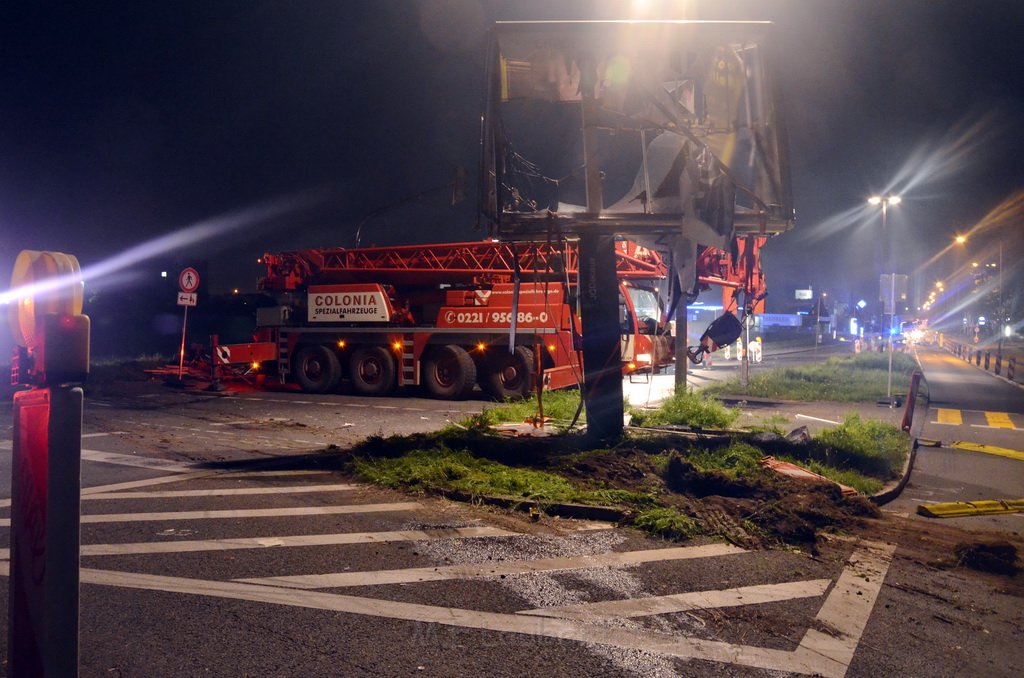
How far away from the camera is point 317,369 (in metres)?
20.7

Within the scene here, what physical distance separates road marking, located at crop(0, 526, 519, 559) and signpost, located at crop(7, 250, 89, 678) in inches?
152

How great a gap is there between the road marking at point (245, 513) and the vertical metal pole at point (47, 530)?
16.2ft

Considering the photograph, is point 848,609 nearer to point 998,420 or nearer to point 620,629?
point 620,629

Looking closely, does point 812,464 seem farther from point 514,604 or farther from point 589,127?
point 514,604

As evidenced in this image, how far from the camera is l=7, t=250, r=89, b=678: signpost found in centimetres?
232

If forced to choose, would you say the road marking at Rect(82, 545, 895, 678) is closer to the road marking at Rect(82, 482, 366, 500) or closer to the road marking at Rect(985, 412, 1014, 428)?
the road marking at Rect(82, 482, 366, 500)

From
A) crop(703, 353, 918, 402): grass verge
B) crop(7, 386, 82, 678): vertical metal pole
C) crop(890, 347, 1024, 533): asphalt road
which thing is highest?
crop(7, 386, 82, 678): vertical metal pole

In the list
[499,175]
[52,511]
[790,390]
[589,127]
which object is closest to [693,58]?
[589,127]

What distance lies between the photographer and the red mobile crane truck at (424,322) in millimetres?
17781

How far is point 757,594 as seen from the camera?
5.20 m

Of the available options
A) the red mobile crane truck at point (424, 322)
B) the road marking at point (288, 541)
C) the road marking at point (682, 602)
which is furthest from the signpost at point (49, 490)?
the red mobile crane truck at point (424, 322)

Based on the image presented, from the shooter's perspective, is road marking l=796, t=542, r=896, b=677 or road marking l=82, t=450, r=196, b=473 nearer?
road marking l=796, t=542, r=896, b=677

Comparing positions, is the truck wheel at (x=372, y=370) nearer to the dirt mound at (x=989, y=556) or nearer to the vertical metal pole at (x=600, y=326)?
the vertical metal pole at (x=600, y=326)

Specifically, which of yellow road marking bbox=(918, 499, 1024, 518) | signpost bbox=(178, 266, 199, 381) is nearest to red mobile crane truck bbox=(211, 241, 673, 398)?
signpost bbox=(178, 266, 199, 381)
